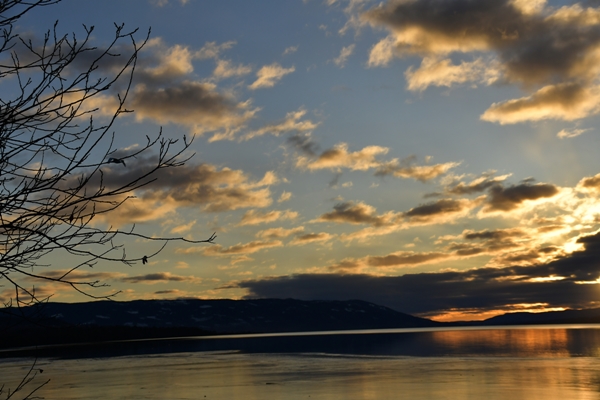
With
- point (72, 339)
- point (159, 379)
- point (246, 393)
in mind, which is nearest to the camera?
point (246, 393)

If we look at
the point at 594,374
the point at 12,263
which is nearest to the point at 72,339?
the point at 594,374

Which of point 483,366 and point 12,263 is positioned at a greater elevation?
point 12,263

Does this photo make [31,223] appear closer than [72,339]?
Yes

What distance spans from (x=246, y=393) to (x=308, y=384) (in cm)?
393

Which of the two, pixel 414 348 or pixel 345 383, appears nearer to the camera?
pixel 345 383

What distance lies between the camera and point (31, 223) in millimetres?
5227

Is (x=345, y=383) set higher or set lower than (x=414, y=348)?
higher

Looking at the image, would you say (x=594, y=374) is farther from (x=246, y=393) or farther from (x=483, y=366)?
(x=246, y=393)

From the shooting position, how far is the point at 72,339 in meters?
182

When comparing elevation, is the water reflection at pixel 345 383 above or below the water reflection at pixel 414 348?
Answer: above

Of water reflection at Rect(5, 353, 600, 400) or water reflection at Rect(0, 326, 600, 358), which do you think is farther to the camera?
water reflection at Rect(0, 326, 600, 358)

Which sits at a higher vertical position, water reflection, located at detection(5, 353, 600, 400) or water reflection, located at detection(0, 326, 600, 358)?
water reflection, located at detection(5, 353, 600, 400)

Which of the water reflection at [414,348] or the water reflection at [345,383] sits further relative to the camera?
the water reflection at [414,348]

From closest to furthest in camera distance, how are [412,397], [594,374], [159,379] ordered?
[412,397], [594,374], [159,379]
